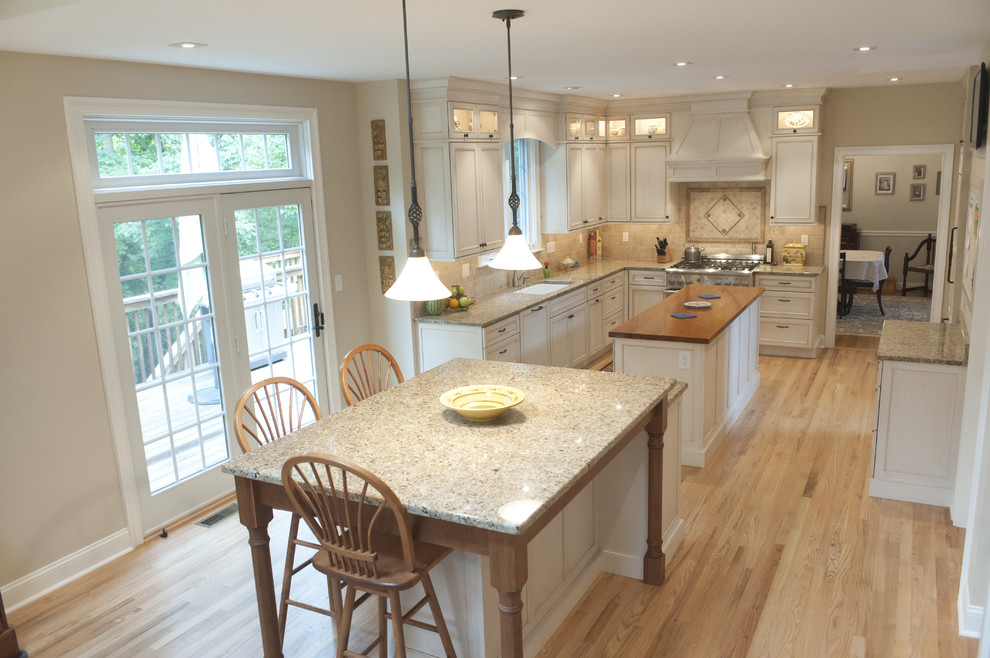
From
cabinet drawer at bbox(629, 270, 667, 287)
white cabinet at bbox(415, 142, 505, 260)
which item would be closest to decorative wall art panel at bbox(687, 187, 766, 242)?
cabinet drawer at bbox(629, 270, 667, 287)

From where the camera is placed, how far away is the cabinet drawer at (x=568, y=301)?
6668mm

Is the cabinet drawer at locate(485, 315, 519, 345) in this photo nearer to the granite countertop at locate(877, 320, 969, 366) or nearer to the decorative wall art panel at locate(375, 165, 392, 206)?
the decorative wall art panel at locate(375, 165, 392, 206)

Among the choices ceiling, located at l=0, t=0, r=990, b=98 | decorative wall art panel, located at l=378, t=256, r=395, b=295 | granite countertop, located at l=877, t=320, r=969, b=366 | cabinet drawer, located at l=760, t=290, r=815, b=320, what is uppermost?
ceiling, located at l=0, t=0, r=990, b=98

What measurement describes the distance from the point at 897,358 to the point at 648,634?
86.6 inches

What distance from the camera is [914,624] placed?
3.29m

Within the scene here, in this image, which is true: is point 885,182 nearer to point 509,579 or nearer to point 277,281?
point 277,281

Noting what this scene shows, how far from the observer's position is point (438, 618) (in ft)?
8.91

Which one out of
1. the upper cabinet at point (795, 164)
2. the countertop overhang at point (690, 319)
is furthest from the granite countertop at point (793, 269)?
the countertop overhang at point (690, 319)

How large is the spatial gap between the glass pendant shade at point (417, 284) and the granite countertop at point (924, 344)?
2849 mm

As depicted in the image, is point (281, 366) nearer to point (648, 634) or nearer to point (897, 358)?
point (648, 634)

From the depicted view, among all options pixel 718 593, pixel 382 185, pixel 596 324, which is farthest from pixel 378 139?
pixel 718 593

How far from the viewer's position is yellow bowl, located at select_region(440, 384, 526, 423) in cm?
309

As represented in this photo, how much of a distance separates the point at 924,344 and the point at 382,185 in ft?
12.1

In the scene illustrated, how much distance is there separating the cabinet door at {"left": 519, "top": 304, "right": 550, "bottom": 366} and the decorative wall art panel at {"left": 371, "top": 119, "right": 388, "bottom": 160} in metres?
1.65
